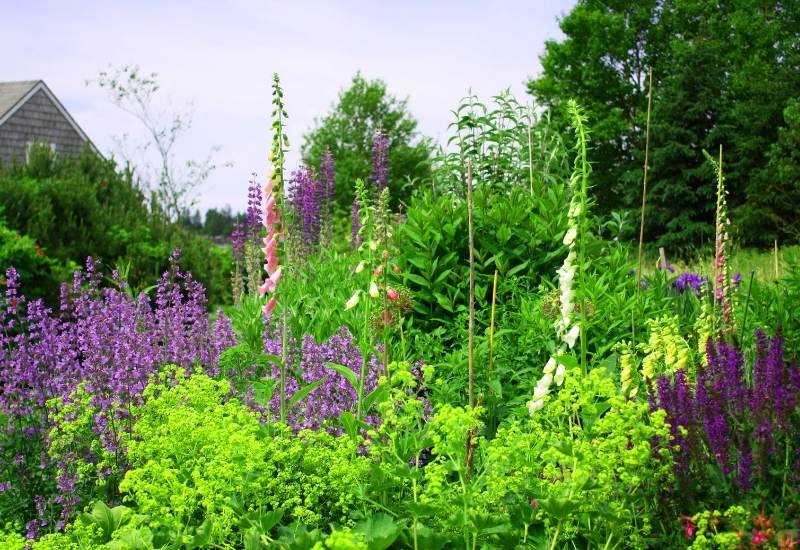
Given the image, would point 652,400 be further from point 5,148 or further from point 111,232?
point 5,148

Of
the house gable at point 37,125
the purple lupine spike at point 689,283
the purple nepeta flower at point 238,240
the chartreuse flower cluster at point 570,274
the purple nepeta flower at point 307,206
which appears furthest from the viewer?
the house gable at point 37,125

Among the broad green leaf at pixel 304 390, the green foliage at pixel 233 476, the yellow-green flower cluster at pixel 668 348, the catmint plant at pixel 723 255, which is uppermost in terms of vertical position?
the catmint plant at pixel 723 255

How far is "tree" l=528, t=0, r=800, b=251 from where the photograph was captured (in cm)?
2600

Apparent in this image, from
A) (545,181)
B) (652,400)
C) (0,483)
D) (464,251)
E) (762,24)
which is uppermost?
(762,24)

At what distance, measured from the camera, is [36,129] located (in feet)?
99.8

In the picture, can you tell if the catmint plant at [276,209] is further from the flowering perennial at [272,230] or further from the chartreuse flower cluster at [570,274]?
the chartreuse flower cluster at [570,274]

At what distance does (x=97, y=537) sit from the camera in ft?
11.0

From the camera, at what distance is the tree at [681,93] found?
26000 millimetres

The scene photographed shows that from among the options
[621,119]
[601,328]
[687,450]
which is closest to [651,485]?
[687,450]

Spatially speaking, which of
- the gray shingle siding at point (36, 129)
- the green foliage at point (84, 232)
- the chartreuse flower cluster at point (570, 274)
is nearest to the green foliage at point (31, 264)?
the green foliage at point (84, 232)

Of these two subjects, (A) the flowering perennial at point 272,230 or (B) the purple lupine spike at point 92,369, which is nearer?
A: (A) the flowering perennial at point 272,230

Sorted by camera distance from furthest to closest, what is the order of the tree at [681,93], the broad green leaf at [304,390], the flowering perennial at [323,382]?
the tree at [681,93] < the flowering perennial at [323,382] < the broad green leaf at [304,390]

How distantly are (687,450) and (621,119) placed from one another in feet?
97.8

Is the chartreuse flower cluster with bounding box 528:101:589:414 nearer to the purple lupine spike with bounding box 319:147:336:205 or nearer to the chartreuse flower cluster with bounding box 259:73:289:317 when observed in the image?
the chartreuse flower cluster with bounding box 259:73:289:317
